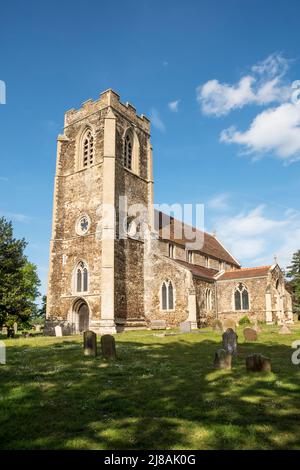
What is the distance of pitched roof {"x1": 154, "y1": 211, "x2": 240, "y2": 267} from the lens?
118 ft

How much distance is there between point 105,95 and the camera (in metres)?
31.9

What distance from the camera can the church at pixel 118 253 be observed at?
28.7 metres

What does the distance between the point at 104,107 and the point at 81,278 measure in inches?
575

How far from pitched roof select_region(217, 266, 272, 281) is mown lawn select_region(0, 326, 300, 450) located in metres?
23.5

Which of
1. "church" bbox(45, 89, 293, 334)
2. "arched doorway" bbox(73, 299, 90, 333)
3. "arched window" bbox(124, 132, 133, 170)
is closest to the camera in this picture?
"church" bbox(45, 89, 293, 334)

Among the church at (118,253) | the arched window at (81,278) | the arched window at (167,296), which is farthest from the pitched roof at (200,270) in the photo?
the arched window at (81,278)

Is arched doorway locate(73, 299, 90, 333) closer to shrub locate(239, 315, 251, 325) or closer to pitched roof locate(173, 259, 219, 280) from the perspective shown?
pitched roof locate(173, 259, 219, 280)

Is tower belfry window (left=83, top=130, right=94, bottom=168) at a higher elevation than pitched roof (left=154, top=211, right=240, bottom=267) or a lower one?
higher

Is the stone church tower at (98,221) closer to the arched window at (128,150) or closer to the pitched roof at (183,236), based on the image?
the arched window at (128,150)

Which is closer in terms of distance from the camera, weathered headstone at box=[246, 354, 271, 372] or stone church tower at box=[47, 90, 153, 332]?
weathered headstone at box=[246, 354, 271, 372]

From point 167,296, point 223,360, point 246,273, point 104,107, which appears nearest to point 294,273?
point 246,273

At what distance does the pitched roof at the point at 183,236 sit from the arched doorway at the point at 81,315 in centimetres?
922

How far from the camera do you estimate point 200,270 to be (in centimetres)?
3644

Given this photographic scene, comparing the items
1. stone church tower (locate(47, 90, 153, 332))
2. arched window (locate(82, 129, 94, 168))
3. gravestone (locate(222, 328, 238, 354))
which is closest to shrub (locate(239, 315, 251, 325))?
stone church tower (locate(47, 90, 153, 332))
